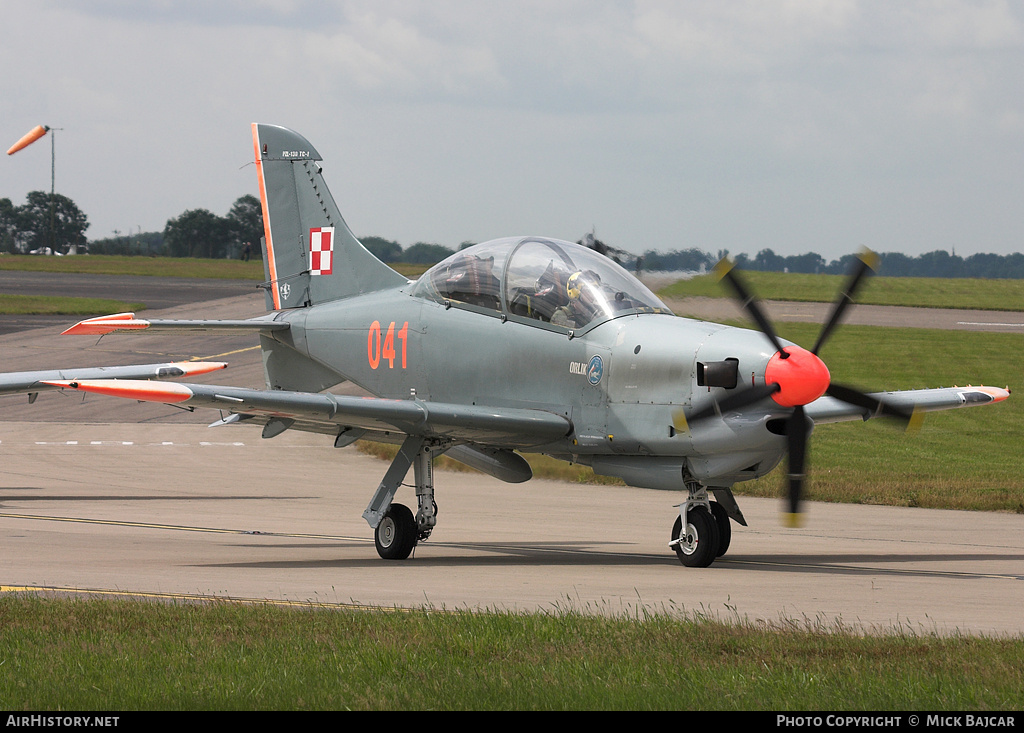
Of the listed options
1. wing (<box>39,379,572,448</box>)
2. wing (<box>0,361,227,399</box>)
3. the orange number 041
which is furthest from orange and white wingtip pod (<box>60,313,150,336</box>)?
wing (<box>0,361,227,399</box>)

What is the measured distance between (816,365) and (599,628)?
422 centimetres

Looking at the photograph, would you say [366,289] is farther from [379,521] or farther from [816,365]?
[816,365]

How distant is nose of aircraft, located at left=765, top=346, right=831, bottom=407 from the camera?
11.8 meters

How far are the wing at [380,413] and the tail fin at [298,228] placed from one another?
406cm

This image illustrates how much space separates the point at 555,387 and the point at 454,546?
3814 mm

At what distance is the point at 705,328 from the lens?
12930 mm

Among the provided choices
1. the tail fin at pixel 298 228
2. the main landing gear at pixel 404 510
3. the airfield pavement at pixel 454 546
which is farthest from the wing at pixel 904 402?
the tail fin at pixel 298 228

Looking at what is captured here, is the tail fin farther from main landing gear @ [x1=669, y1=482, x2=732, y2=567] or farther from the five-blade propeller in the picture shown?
the five-blade propeller

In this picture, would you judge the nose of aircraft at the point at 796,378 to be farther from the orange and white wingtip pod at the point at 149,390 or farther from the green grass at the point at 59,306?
the green grass at the point at 59,306

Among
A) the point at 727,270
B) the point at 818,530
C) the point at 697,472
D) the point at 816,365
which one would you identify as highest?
the point at 727,270

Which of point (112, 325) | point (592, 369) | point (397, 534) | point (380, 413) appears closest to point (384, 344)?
point (380, 413)

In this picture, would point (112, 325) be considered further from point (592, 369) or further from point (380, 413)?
point (592, 369)
